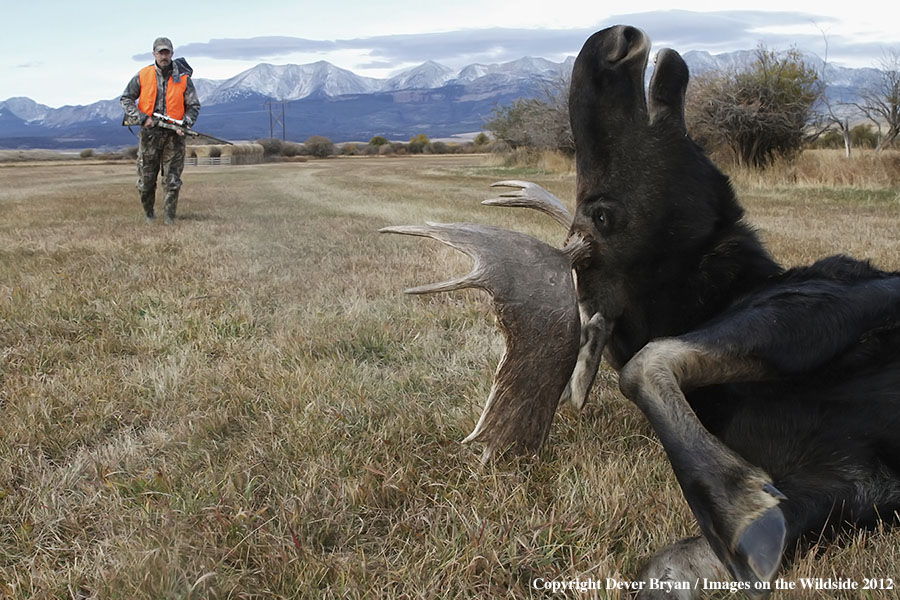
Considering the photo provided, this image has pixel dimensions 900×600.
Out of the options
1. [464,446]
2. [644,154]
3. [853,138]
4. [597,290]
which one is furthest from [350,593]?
[853,138]

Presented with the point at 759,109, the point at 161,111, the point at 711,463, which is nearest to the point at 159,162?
the point at 161,111

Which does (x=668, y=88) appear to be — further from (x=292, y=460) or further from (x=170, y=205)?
(x=170, y=205)

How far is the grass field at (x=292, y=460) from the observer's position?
5.82ft

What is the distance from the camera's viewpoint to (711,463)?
1663 millimetres

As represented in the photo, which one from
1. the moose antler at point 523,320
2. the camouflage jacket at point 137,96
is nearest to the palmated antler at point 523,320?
the moose antler at point 523,320

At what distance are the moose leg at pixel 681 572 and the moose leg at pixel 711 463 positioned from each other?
0.09 metres

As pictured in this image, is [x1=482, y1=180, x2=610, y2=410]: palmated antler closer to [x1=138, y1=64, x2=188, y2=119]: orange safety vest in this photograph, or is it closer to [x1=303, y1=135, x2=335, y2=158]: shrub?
[x1=138, y1=64, x2=188, y2=119]: orange safety vest

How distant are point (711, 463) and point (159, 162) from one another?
31.1ft

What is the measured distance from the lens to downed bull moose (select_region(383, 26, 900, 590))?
1700 millimetres

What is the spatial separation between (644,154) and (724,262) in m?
0.41

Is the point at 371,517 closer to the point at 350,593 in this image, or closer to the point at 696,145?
the point at 350,593

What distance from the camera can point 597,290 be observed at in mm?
2361

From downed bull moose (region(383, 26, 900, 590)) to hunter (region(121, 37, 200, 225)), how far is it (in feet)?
26.0

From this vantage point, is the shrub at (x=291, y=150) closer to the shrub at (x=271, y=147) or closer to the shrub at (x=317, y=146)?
the shrub at (x=317, y=146)
